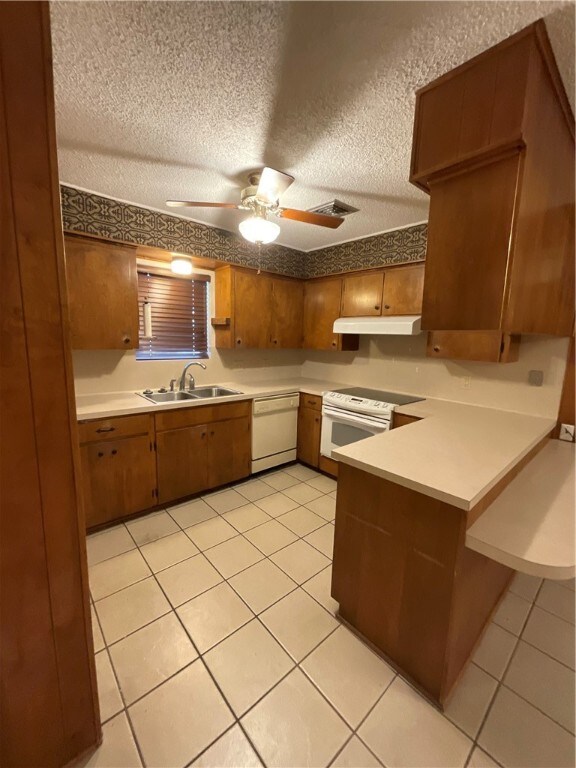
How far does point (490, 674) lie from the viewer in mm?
1419

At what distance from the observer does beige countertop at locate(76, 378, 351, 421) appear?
2289 millimetres

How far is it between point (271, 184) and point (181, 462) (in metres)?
2.22

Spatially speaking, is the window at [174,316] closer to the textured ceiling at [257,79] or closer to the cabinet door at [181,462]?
the cabinet door at [181,462]

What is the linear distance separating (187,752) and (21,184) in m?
1.90

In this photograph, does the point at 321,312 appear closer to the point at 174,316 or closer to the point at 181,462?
the point at 174,316

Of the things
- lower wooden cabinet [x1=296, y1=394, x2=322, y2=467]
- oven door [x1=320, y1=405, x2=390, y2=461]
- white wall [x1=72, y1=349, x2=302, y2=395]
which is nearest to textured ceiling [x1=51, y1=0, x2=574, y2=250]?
white wall [x1=72, y1=349, x2=302, y2=395]

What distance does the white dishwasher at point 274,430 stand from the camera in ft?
10.5

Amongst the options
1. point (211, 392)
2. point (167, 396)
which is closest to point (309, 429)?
point (211, 392)

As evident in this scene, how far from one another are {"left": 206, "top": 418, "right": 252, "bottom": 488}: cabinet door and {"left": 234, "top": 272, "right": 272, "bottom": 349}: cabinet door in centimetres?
87

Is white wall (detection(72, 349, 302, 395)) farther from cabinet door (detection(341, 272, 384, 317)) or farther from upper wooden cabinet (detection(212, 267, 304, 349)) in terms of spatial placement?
cabinet door (detection(341, 272, 384, 317))

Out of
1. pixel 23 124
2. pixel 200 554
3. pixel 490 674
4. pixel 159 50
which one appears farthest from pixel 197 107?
pixel 490 674

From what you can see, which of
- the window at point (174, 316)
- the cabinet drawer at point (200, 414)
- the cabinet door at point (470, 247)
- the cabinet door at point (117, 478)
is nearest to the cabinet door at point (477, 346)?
the cabinet door at point (470, 247)

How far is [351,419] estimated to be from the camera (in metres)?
2.96

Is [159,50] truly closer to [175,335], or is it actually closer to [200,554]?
[175,335]
